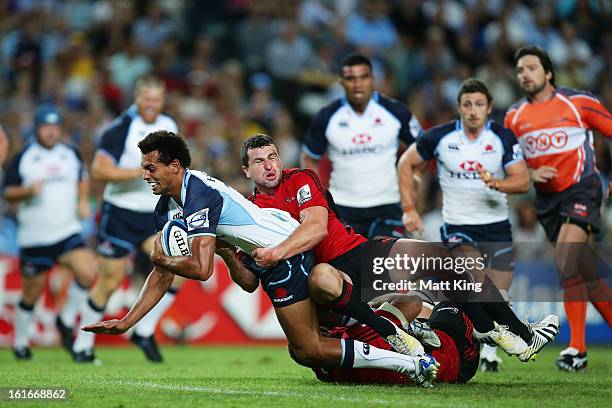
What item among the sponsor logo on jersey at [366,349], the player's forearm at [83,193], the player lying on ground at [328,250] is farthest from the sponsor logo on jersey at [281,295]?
the player's forearm at [83,193]

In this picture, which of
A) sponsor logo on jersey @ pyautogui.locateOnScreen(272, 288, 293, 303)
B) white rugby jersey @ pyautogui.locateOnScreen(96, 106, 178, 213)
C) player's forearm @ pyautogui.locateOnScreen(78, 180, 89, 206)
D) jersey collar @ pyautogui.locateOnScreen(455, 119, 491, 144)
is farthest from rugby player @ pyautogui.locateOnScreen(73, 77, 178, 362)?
sponsor logo on jersey @ pyautogui.locateOnScreen(272, 288, 293, 303)

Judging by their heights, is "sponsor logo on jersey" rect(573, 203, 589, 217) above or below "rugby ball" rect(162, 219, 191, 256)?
above

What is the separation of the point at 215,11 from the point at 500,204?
1066cm

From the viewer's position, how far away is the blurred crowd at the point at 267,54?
16328 mm

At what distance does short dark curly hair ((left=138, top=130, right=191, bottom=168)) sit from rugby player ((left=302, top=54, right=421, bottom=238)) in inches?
128

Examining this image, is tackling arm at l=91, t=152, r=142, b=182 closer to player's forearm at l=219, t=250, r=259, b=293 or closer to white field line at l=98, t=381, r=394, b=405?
white field line at l=98, t=381, r=394, b=405

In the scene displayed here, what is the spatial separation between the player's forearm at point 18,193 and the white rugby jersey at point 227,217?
→ 450 centimetres

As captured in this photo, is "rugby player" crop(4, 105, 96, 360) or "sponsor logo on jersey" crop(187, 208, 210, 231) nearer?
"sponsor logo on jersey" crop(187, 208, 210, 231)

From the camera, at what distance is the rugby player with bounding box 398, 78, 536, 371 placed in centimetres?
893

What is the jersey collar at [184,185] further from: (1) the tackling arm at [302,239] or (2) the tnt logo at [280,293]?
(2) the tnt logo at [280,293]

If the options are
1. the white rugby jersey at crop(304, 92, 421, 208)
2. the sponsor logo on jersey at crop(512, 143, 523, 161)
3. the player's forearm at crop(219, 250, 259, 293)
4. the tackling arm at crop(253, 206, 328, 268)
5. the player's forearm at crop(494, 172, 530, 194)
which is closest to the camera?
the tackling arm at crop(253, 206, 328, 268)

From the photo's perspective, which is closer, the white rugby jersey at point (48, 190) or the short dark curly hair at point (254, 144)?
the short dark curly hair at point (254, 144)

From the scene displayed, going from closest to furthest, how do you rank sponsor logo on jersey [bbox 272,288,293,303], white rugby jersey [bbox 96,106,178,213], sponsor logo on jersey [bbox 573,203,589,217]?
sponsor logo on jersey [bbox 272,288,293,303] → sponsor logo on jersey [bbox 573,203,589,217] → white rugby jersey [bbox 96,106,178,213]

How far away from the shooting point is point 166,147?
23.4 ft
